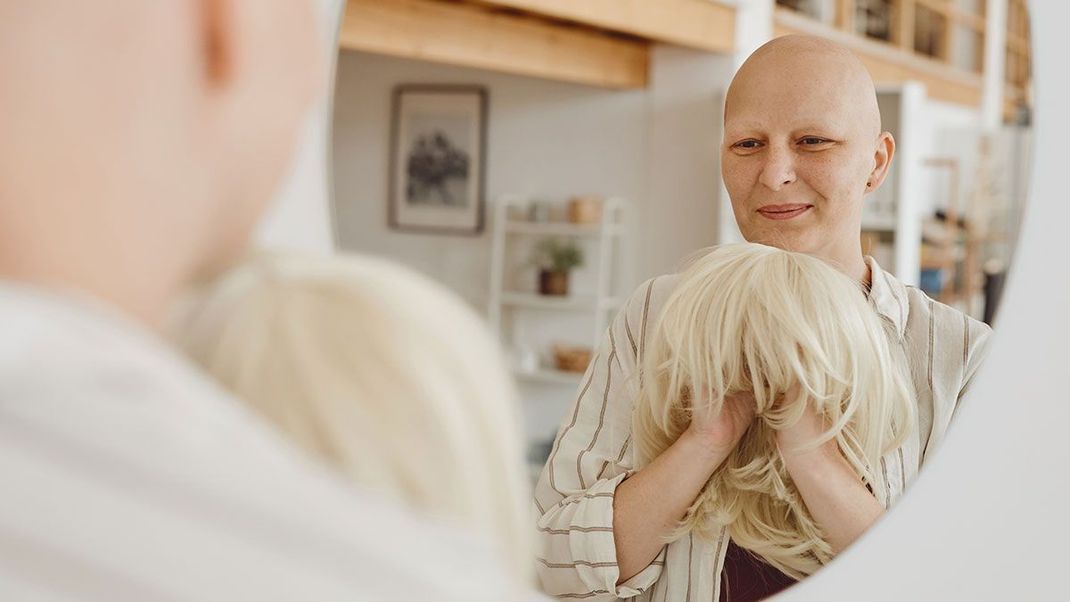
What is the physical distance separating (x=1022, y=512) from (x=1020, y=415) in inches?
2.9

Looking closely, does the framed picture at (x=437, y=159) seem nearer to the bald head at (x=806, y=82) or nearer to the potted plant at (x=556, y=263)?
the potted plant at (x=556, y=263)

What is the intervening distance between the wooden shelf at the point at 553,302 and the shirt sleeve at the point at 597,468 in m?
0.01

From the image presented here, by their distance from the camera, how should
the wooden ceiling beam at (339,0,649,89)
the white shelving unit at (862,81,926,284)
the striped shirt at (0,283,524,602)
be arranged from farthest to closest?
1. the white shelving unit at (862,81,926,284)
2. the wooden ceiling beam at (339,0,649,89)
3. the striped shirt at (0,283,524,602)

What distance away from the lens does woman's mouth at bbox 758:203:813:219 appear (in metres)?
0.55

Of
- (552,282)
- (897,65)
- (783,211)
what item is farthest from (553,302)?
(897,65)

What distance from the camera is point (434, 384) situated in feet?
0.85

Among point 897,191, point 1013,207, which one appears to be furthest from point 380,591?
point 1013,207

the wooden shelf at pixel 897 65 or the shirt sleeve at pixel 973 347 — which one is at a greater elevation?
the wooden shelf at pixel 897 65

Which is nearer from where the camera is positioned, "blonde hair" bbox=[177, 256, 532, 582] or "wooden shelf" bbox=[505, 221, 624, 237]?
"blonde hair" bbox=[177, 256, 532, 582]

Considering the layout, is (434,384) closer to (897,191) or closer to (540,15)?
(540,15)

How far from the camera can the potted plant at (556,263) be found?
518 millimetres

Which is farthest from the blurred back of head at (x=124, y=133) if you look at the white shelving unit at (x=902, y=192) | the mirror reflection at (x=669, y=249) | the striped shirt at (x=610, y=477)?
the white shelving unit at (x=902, y=192)

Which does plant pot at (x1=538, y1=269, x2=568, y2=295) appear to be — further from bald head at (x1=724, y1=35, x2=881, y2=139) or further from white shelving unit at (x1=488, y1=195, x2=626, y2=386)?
bald head at (x1=724, y1=35, x2=881, y2=139)

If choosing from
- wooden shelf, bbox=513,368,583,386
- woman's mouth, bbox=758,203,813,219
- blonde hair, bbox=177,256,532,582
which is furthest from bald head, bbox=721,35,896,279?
blonde hair, bbox=177,256,532,582
